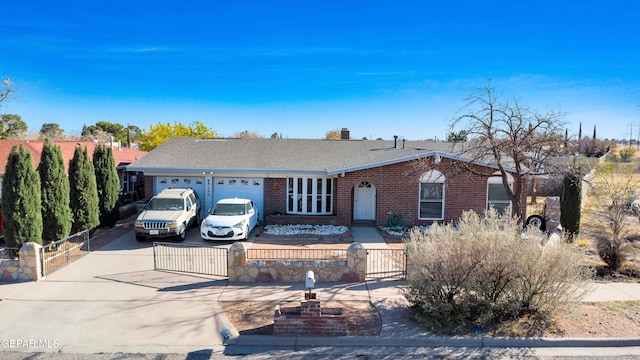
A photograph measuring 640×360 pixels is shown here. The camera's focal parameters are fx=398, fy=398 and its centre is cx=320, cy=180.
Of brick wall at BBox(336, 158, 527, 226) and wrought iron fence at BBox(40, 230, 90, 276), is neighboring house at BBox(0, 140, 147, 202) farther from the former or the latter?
brick wall at BBox(336, 158, 527, 226)

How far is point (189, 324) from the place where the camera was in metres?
7.65

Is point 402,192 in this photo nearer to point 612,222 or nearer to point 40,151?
point 612,222

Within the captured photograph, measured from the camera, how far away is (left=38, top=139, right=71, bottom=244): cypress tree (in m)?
12.6

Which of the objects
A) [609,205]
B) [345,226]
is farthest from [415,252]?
[345,226]

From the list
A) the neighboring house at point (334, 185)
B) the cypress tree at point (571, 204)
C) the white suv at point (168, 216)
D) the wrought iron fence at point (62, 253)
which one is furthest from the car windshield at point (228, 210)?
the cypress tree at point (571, 204)

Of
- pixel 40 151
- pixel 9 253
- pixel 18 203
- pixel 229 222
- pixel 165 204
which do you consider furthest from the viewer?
pixel 40 151

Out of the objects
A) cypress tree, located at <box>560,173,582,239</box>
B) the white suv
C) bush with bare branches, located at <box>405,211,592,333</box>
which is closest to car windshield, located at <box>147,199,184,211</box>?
the white suv

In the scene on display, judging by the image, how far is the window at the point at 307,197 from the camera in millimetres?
17688

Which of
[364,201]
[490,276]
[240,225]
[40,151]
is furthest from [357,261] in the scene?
[40,151]

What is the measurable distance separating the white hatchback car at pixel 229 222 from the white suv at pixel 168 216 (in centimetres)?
86

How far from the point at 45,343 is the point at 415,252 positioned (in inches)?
272

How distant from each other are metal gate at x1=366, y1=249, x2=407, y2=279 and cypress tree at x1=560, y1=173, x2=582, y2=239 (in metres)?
7.36

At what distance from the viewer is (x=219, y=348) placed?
6859mm

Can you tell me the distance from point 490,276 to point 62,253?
1137cm
